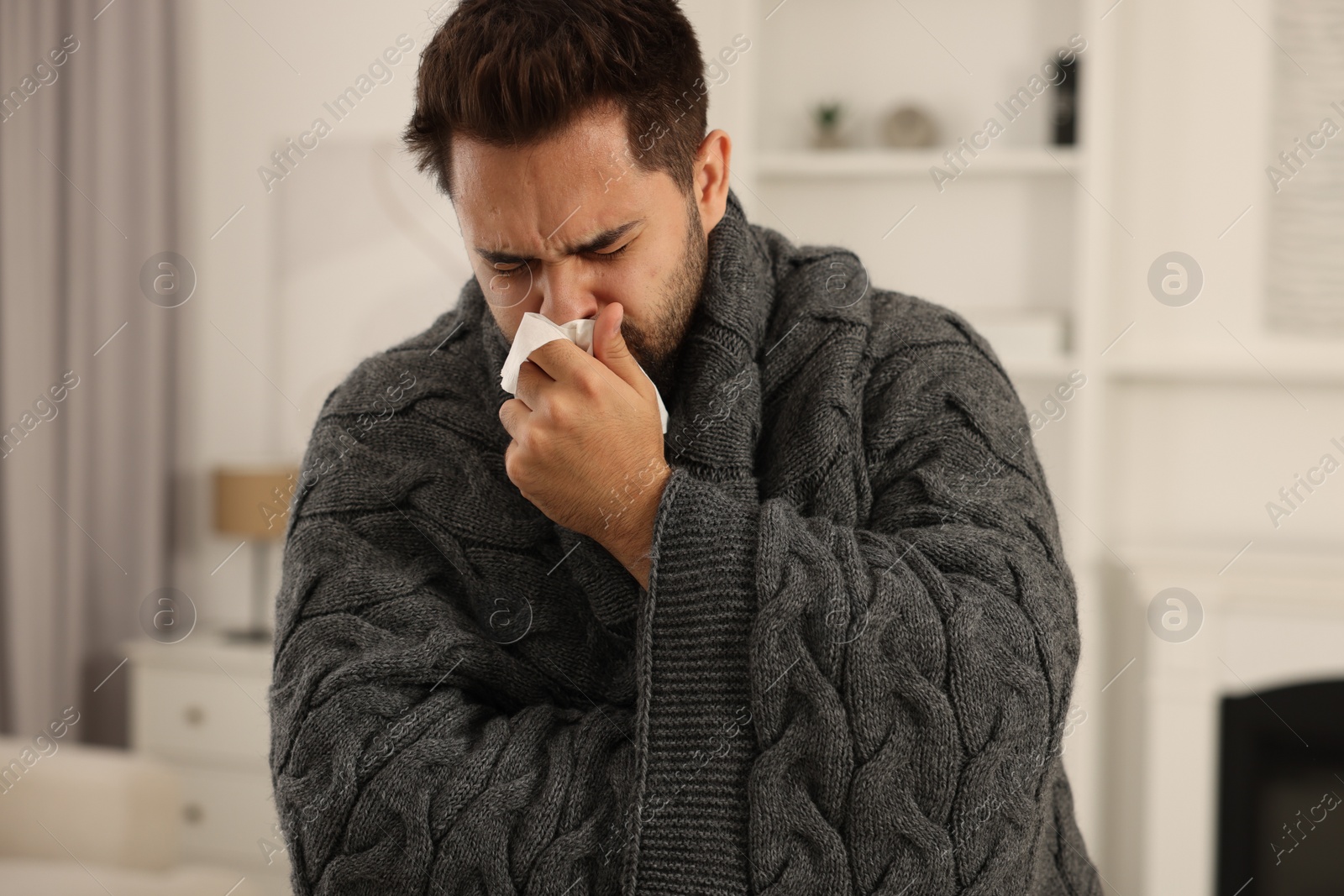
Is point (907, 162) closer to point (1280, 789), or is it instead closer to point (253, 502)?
point (1280, 789)

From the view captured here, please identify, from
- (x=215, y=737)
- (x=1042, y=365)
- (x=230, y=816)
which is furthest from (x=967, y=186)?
(x=230, y=816)

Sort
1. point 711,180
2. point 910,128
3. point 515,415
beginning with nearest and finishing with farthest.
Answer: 1. point 515,415
2. point 711,180
3. point 910,128

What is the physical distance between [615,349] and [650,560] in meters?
0.22

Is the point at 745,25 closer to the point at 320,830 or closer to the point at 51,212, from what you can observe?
the point at 51,212

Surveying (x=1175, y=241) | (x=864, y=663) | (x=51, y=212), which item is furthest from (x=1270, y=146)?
(x=51, y=212)

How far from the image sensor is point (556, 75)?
3.45ft

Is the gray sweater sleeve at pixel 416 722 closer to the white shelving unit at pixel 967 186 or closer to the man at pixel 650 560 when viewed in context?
the man at pixel 650 560

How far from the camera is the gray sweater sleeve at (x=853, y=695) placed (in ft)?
2.84

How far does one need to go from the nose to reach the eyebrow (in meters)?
0.02

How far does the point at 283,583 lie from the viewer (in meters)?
1.08

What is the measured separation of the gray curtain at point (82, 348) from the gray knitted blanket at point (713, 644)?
2.34 meters

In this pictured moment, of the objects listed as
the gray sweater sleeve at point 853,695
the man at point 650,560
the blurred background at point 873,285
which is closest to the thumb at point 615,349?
the man at point 650,560

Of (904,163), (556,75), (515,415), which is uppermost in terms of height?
(904,163)

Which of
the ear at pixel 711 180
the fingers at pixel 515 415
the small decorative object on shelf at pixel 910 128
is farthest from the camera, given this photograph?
the small decorative object on shelf at pixel 910 128
